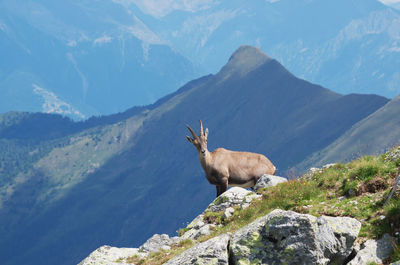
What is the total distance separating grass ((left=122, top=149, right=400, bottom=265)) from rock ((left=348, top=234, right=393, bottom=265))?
31 cm

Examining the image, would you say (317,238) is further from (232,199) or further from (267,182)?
(267,182)

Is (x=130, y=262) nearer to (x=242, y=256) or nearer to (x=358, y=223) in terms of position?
(x=242, y=256)

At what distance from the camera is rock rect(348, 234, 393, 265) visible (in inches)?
450

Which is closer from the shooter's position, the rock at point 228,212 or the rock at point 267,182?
the rock at point 228,212

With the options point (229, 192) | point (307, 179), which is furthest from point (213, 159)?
point (307, 179)

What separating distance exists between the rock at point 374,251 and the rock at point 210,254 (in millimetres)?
3364

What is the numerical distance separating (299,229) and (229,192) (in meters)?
10.1

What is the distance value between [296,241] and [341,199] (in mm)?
4667

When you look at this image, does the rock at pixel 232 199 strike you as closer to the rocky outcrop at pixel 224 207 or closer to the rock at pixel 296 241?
the rocky outcrop at pixel 224 207

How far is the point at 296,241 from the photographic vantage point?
11867 mm

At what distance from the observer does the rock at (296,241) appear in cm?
1172

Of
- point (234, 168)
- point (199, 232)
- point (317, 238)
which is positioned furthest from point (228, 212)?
point (317, 238)

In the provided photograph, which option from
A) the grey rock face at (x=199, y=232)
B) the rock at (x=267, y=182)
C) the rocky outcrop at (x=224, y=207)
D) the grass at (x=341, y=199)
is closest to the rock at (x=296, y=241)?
the grass at (x=341, y=199)

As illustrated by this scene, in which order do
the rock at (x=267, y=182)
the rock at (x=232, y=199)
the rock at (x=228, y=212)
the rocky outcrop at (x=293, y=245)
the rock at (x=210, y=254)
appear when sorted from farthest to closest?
the rock at (x=267, y=182) < the rock at (x=232, y=199) < the rock at (x=228, y=212) < the rock at (x=210, y=254) < the rocky outcrop at (x=293, y=245)
